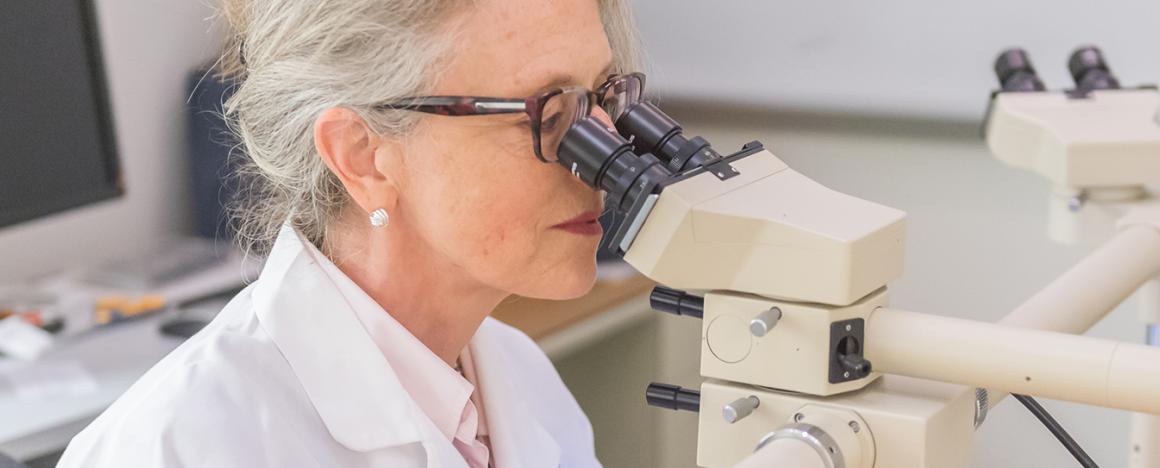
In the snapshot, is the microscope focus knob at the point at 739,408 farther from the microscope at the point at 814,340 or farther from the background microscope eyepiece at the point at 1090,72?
the background microscope eyepiece at the point at 1090,72

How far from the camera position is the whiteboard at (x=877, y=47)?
259 centimetres

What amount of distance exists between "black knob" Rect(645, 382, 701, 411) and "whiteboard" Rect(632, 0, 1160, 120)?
202cm

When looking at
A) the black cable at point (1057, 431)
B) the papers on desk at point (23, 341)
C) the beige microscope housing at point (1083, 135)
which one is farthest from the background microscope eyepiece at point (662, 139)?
the papers on desk at point (23, 341)

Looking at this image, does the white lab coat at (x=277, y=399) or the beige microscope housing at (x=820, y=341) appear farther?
the white lab coat at (x=277, y=399)

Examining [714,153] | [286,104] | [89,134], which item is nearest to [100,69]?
[89,134]

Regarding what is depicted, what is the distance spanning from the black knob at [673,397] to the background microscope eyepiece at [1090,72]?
794 millimetres

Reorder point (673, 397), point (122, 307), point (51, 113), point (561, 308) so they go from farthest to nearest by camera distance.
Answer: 1. point (561, 308)
2. point (122, 307)
3. point (51, 113)
4. point (673, 397)

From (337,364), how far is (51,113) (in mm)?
1025

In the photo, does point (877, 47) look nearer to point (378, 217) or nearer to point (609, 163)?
point (378, 217)

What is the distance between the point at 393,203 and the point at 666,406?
366 millimetres

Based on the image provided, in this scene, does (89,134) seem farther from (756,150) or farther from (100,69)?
(756,150)

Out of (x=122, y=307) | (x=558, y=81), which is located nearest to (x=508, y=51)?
(x=558, y=81)

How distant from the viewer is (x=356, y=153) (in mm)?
1073

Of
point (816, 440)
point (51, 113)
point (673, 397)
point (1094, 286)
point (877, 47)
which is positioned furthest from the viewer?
point (877, 47)
